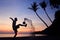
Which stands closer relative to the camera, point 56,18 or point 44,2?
point 56,18

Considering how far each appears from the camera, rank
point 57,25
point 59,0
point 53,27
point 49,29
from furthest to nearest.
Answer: point 49,29, point 53,27, point 57,25, point 59,0

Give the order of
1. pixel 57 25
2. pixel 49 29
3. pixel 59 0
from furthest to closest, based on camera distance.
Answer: pixel 49 29 → pixel 57 25 → pixel 59 0

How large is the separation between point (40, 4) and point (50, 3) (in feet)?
23.6

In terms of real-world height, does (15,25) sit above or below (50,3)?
above

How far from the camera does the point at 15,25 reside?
1397 cm

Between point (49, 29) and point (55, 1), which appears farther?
point (49, 29)

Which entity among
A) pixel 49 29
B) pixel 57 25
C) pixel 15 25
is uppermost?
pixel 15 25

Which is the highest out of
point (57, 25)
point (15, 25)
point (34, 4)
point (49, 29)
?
point (15, 25)

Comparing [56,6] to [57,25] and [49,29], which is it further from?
[49,29]

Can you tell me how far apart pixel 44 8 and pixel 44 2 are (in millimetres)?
1622

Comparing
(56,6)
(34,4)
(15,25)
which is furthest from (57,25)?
(15,25)

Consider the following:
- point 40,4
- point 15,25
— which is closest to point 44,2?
point 40,4

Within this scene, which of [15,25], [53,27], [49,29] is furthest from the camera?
[49,29]

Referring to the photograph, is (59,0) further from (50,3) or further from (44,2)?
(44,2)
